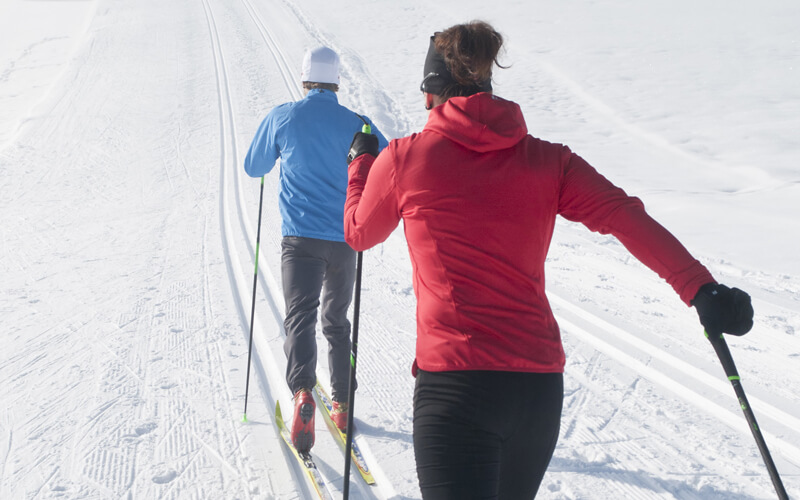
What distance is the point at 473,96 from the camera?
5.30 feet

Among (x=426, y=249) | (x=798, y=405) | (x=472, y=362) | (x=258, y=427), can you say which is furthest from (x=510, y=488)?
(x=798, y=405)

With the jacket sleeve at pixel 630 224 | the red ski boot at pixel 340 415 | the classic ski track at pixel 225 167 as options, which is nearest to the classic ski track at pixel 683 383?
the red ski boot at pixel 340 415

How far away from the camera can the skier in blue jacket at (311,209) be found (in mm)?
3189

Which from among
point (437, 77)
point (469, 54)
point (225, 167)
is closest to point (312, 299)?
point (437, 77)

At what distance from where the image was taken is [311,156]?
3201 millimetres

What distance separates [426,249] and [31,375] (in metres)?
3.64

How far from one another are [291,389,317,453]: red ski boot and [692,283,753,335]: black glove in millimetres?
2290

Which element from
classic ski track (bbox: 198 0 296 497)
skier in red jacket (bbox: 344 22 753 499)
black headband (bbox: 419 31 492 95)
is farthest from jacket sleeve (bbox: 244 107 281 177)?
skier in red jacket (bbox: 344 22 753 499)

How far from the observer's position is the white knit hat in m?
3.20

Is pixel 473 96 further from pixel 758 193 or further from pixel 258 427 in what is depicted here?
pixel 758 193

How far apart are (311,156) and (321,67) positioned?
45cm

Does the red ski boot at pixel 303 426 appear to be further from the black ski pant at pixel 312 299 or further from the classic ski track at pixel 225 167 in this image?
the classic ski track at pixel 225 167

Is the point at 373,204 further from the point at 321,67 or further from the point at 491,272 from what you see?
the point at 321,67

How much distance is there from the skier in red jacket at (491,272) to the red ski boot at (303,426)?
181cm
